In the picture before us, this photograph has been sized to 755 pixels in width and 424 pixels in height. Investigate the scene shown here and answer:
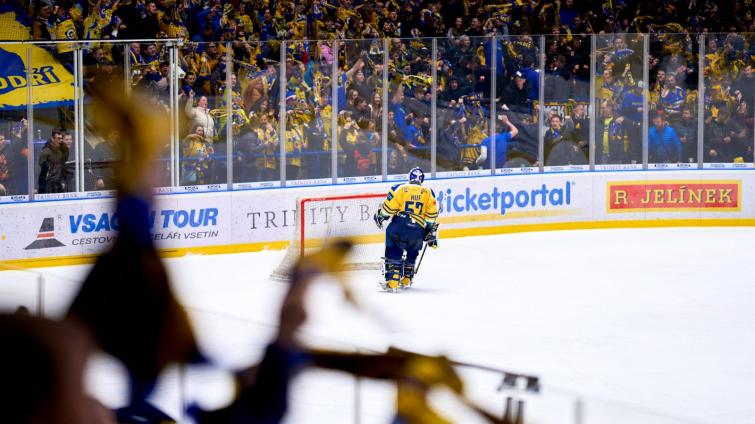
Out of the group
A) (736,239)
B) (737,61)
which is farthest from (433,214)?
(737,61)

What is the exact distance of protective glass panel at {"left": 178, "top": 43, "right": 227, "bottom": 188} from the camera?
43.4ft

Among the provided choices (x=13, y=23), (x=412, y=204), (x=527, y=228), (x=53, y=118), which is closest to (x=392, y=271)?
(x=412, y=204)

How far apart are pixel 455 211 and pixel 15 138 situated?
569 centimetres

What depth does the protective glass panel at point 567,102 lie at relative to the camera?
15.7 metres

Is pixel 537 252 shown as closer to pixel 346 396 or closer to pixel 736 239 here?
pixel 736 239

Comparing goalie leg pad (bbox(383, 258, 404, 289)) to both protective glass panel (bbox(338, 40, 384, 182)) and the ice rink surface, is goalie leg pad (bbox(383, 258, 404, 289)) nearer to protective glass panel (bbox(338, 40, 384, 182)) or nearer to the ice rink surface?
the ice rink surface

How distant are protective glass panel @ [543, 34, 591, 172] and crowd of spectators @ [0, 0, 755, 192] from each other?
0.02 m

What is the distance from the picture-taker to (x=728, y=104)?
16.3 metres

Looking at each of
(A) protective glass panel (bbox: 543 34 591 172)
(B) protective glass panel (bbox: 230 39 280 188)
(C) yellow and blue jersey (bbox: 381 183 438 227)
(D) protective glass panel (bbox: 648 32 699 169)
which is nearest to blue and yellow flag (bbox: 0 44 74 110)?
(B) protective glass panel (bbox: 230 39 280 188)

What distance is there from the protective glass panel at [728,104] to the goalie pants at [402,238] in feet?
22.2

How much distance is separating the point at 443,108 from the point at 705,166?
13.1 feet

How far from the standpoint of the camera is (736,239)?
15055 mm

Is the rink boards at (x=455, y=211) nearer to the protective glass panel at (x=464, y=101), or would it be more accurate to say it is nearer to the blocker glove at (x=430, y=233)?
the protective glass panel at (x=464, y=101)

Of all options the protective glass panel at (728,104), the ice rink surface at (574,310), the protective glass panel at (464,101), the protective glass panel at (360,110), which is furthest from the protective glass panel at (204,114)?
the protective glass panel at (728,104)
